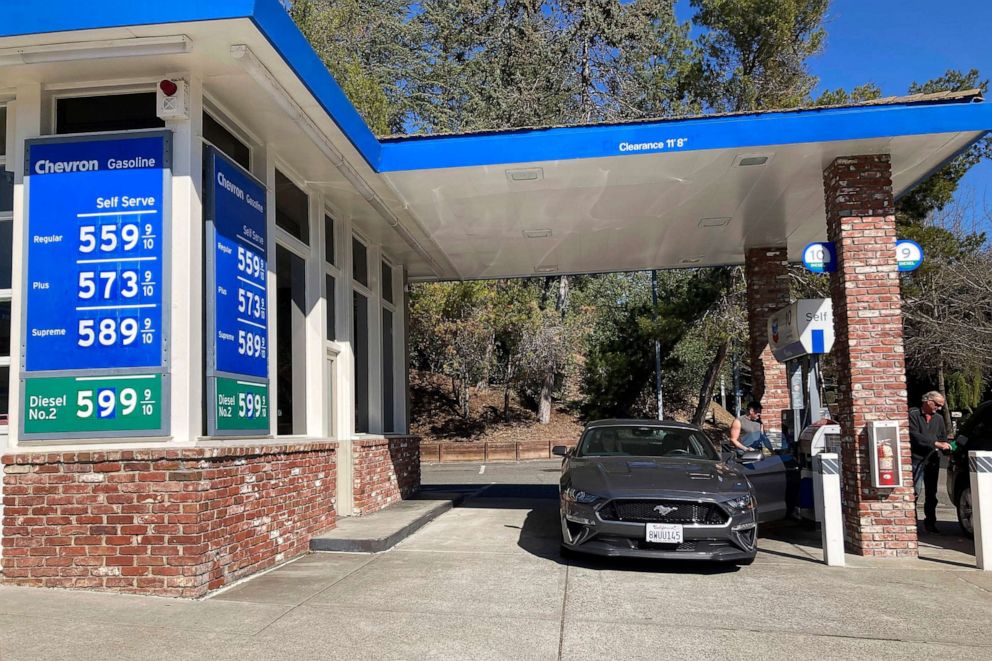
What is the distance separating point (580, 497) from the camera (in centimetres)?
780

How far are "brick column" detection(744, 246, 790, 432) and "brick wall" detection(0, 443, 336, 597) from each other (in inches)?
392

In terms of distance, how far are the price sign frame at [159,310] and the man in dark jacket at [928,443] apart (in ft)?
28.4

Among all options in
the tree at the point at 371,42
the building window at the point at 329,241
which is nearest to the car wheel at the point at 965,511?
the building window at the point at 329,241

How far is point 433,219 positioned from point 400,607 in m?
6.93

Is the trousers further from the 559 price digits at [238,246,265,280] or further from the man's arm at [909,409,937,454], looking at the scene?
the 559 price digits at [238,246,265,280]

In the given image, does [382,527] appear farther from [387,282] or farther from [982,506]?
[982,506]

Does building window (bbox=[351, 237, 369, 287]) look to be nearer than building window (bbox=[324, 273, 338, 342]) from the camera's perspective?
→ No

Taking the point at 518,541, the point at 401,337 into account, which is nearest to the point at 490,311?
the point at 401,337

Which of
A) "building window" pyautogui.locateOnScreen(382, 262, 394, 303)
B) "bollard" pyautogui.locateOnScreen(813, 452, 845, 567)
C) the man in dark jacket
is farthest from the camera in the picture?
"building window" pyautogui.locateOnScreen(382, 262, 394, 303)

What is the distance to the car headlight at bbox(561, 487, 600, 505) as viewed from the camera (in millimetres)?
7691

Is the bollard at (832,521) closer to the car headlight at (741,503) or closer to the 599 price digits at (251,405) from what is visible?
the car headlight at (741,503)

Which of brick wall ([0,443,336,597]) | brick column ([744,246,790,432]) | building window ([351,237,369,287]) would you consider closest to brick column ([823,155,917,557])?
brick column ([744,246,790,432])

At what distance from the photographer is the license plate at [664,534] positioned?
7.35m

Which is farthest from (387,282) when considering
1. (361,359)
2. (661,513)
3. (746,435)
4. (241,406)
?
(661,513)
